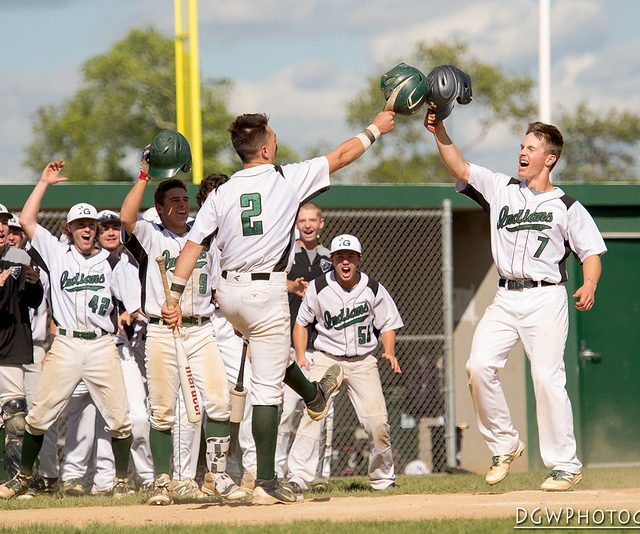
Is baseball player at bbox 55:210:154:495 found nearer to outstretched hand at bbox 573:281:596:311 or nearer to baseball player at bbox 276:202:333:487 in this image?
baseball player at bbox 276:202:333:487

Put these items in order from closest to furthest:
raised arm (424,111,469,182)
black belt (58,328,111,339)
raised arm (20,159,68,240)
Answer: raised arm (424,111,469,182) < raised arm (20,159,68,240) < black belt (58,328,111,339)

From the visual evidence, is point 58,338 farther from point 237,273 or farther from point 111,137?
point 111,137

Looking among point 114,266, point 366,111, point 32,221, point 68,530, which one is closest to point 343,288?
point 114,266

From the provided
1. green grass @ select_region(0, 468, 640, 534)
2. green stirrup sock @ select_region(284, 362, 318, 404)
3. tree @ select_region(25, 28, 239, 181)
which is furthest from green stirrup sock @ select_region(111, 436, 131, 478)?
tree @ select_region(25, 28, 239, 181)

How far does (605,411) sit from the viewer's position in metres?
12.1

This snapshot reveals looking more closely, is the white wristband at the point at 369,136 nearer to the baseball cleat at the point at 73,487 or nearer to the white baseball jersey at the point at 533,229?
the white baseball jersey at the point at 533,229

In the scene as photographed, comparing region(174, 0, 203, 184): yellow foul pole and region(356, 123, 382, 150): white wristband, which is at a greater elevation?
region(174, 0, 203, 184): yellow foul pole

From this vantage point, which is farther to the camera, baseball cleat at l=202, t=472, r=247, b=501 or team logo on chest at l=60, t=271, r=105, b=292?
team logo on chest at l=60, t=271, r=105, b=292

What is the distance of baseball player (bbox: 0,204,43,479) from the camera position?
884 cm

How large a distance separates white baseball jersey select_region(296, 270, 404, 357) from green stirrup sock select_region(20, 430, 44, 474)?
7.27 ft

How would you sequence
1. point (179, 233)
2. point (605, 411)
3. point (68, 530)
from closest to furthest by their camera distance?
point (68, 530)
point (179, 233)
point (605, 411)

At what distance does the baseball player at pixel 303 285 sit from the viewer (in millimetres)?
9305

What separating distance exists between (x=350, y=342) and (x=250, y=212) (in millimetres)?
2590

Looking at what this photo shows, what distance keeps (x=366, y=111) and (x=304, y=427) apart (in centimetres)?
3647
